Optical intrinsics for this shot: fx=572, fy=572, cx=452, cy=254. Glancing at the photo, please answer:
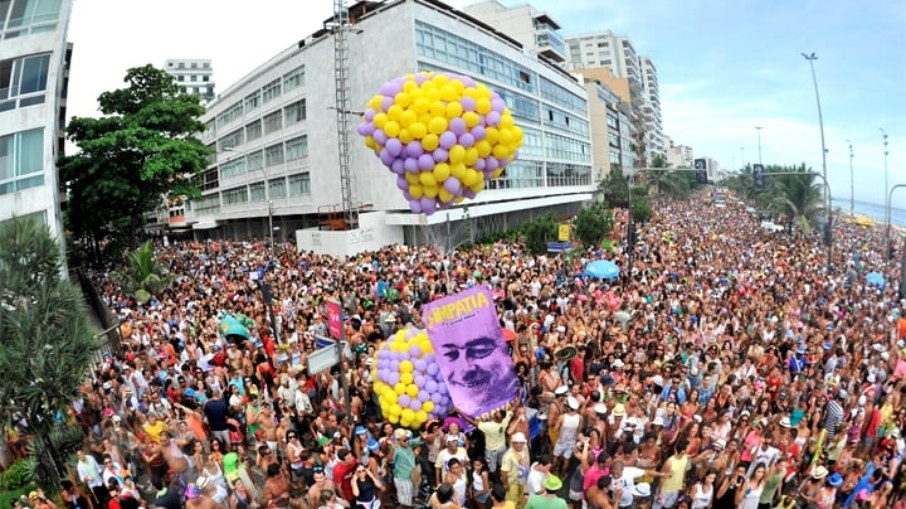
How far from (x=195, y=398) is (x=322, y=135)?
26689mm

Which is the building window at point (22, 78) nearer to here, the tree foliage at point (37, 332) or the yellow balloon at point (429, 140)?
the tree foliage at point (37, 332)

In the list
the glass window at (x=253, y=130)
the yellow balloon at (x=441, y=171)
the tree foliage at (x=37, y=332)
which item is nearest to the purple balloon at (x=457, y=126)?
the yellow balloon at (x=441, y=171)

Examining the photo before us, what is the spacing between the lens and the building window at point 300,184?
36581 millimetres

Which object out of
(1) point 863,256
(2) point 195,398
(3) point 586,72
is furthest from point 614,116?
(2) point 195,398

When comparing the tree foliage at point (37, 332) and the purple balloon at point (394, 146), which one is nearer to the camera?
the tree foliage at point (37, 332)

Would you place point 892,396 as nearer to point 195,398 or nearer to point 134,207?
point 195,398

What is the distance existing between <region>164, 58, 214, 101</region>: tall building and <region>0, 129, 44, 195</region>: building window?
95.5 metres

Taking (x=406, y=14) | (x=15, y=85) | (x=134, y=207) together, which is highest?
(x=406, y=14)

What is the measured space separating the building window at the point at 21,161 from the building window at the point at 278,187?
21.5 metres

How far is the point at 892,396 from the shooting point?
8953mm

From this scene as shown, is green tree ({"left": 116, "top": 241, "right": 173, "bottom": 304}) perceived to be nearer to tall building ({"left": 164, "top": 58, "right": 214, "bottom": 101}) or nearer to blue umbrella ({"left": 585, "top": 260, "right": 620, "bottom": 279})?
blue umbrella ({"left": 585, "top": 260, "right": 620, "bottom": 279})

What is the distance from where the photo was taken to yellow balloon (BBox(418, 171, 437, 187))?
880 centimetres

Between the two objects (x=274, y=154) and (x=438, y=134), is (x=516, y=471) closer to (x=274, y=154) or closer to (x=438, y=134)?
(x=438, y=134)

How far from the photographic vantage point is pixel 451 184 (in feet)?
28.9
